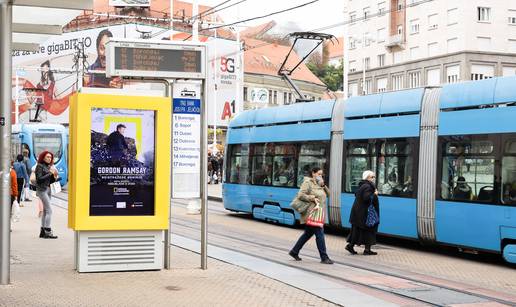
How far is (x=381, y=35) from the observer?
222 feet

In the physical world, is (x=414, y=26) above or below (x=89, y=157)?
above

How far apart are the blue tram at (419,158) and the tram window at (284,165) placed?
0.03m

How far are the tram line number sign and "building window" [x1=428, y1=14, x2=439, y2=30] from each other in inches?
2026

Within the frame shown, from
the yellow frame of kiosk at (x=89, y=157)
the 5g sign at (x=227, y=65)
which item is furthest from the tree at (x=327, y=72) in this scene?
the yellow frame of kiosk at (x=89, y=157)

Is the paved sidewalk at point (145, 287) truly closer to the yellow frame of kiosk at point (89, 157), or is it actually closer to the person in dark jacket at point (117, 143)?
the yellow frame of kiosk at point (89, 157)

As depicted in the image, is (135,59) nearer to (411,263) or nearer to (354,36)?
(411,263)

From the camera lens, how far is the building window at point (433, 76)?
58000 millimetres

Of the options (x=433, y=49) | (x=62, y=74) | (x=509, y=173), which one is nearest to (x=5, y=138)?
(x=509, y=173)

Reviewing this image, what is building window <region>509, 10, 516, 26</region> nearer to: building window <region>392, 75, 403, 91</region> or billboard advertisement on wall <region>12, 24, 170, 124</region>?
building window <region>392, 75, 403, 91</region>

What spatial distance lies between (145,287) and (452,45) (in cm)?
5132

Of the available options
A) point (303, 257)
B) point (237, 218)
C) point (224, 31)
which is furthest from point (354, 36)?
point (303, 257)

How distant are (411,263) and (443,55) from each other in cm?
4623

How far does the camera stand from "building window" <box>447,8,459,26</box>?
2249 inches

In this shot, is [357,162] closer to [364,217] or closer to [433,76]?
[364,217]
